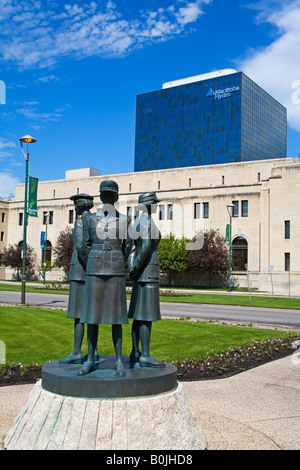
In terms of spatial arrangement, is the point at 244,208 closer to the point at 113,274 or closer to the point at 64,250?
the point at 64,250

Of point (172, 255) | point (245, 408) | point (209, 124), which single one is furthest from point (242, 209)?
point (209, 124)

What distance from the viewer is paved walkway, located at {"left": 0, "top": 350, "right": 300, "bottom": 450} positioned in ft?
19.3

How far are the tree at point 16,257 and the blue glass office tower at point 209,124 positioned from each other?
55456mm

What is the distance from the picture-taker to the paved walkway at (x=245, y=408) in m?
5.88

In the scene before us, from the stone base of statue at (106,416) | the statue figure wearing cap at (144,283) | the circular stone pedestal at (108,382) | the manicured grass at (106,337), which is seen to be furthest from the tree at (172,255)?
the stone base of statue at (106,416)

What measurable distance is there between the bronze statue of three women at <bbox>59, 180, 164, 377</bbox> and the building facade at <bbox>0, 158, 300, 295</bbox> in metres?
32.5

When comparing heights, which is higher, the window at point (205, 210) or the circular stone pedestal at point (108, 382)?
the window at point (205, 210)

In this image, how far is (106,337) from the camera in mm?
13438

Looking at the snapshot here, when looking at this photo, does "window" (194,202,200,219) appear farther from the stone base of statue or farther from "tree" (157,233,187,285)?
the stone base of statue

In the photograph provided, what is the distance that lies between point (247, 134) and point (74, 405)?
106 m

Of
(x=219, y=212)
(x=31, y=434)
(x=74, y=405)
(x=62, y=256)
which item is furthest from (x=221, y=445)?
(x=62, y=256)

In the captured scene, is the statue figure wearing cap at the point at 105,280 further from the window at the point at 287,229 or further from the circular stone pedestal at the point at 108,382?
the window at the point at 287,229

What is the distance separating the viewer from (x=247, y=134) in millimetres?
106125

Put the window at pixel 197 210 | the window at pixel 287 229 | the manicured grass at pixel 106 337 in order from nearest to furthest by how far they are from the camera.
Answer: the manicured grass at pixel 106 337 < the window at pixel 287 229 < the window at pixel 197 210
